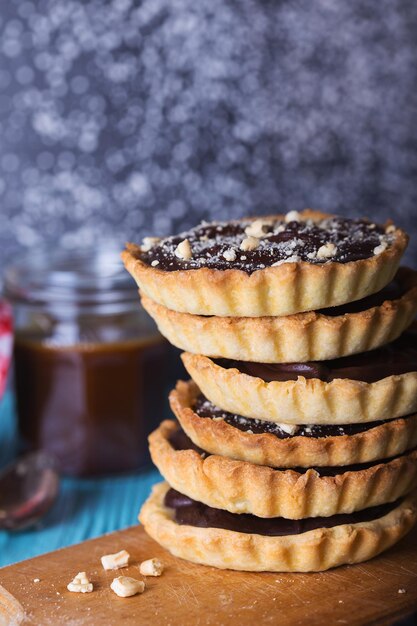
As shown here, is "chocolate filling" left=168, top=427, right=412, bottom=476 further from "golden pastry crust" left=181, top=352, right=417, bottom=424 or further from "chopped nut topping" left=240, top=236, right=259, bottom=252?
"chopped nut topping" left=240, top=236, right=259, bottom=252

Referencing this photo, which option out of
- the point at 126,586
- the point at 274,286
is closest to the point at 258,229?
the point at 274,286

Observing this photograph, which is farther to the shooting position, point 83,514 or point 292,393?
point 83,514

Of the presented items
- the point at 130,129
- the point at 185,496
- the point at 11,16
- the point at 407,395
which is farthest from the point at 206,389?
the point at 11,16

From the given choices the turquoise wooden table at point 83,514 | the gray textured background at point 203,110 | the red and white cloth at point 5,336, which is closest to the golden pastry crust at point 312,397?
the turquoise wooden table at point 83,514

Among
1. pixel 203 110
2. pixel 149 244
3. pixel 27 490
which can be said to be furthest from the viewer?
pixel 203 110

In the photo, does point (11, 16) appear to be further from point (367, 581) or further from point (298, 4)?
point (367, 581)

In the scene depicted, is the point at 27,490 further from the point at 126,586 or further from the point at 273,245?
the point at 273,245
